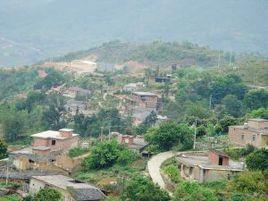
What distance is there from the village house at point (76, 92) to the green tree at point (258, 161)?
32.0 meters

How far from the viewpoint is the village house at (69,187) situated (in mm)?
32812

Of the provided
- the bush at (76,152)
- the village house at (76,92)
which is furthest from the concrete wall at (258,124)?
the village house at (76,92)

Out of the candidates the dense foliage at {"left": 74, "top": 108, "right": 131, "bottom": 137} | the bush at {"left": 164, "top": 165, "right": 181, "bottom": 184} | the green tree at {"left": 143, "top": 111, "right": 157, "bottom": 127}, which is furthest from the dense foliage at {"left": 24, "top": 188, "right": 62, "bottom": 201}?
the green tree at {"left": 143, "top": 111, "right": 157, "bottom": 127}

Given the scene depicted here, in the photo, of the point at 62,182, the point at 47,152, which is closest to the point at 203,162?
the point at 62,182

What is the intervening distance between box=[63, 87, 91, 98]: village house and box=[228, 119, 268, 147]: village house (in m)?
25.6

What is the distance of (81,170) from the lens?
39.4 m

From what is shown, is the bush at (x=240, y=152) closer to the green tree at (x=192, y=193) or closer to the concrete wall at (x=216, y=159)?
the concrete wall at (x=216, y=159)

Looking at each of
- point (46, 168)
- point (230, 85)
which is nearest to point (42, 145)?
point (46, 168)

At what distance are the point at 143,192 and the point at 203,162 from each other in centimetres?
469

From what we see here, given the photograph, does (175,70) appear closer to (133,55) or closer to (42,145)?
(133,55)

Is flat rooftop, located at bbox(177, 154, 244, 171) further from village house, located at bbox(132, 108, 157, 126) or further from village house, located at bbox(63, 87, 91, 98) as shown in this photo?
village house, located at bbox(63, 87, 91, 98)

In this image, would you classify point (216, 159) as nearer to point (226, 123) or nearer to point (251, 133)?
point (251, 133)

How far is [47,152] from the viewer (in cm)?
4247

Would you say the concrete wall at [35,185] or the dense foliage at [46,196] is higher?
the dense foliage at [46,196]
